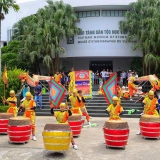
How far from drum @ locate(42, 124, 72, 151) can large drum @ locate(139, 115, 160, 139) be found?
351cm

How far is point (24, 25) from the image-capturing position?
32406 millimetres

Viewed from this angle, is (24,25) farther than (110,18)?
Yes

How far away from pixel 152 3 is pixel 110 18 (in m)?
4.10

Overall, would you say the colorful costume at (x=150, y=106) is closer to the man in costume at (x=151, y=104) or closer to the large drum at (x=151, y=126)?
the man in costume at (x=151, y=104)

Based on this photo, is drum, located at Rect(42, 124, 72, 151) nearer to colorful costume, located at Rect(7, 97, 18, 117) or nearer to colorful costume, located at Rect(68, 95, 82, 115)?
colorful costume, located at Rect(68, 95, 82, 115)

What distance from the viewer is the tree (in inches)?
1067

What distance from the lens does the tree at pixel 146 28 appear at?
1067 inches

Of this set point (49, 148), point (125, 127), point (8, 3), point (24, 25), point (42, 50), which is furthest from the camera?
point (24, 25)

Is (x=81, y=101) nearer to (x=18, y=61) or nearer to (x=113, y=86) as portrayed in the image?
(x=113, y=86)

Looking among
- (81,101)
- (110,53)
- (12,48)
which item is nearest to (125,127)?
(81,101)

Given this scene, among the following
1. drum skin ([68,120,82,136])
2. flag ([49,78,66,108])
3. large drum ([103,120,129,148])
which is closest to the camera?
large drum ([103,120,129,148])

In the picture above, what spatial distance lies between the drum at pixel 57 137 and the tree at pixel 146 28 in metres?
19.8

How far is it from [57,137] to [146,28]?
70.7ft

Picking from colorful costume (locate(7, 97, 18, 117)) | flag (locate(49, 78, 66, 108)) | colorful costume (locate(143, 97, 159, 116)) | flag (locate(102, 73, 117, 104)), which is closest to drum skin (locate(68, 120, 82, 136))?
flag (locate(49, 78, 66, 108))
